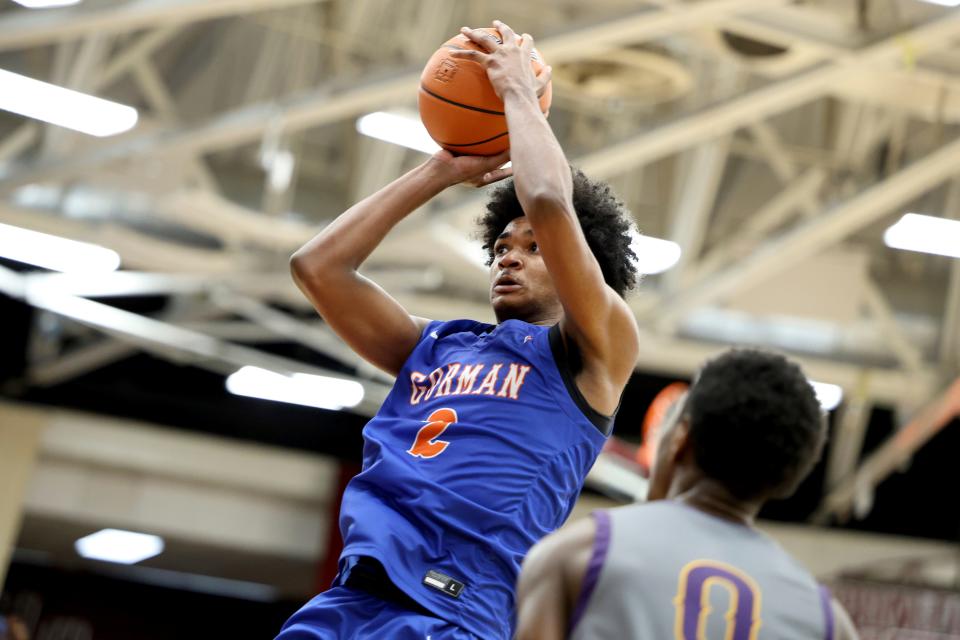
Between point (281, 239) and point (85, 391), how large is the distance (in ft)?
21.7

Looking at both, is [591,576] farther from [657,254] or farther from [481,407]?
[657,254]

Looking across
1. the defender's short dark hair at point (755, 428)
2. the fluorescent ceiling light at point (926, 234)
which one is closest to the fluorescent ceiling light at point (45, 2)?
the fluorescent ceiling light at point (926, 234)

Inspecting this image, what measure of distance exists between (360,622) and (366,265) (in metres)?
9.28

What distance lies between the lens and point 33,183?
10.4 m

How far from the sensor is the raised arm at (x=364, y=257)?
3.41 metres

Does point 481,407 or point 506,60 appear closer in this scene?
point 481,407

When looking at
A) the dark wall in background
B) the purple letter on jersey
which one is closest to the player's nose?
the purple letter on jersey

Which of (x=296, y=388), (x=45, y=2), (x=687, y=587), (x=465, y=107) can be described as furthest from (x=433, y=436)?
(x=296, y=388)

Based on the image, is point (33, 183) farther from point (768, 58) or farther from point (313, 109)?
point (768, 58)

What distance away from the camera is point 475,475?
302cm

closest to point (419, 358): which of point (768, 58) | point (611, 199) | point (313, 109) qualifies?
point (611, 199)

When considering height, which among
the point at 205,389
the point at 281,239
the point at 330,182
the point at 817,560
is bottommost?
the point at 817,560

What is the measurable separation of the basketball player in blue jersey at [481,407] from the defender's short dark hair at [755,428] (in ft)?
2.00

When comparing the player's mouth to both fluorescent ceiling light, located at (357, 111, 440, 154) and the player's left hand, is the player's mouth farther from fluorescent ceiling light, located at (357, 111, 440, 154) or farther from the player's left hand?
fluorescent ceiling light, located at (357, 111, 440, 154)
